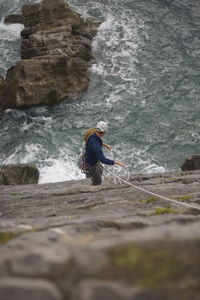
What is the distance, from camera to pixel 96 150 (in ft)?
37.1

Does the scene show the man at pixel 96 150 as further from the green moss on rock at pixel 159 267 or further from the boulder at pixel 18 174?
A: the boulder at pixel 18 174

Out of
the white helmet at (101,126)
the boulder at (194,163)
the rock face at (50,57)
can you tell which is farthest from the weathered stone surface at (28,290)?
the rock face at (50,57)

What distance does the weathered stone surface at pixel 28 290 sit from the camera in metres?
3.34

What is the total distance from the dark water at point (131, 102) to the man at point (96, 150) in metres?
10.1

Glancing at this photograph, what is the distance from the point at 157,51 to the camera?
32.4 metres

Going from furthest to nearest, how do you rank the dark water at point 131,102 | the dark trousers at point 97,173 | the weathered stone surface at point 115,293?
the dark water at point 131,102 < the dark trousers at point 97,173 < the weathered stone surface at point 115,293

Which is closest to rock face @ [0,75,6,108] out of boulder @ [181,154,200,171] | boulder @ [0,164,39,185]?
boulder @ [0,164,39,185]

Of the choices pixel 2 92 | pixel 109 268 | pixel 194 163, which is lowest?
pixel 109 268

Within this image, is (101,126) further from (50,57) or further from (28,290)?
(50,57)

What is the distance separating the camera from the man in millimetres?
11211

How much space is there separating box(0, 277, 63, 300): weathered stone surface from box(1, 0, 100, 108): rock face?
24846mm

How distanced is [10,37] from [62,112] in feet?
43.5

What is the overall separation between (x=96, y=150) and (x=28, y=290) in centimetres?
807

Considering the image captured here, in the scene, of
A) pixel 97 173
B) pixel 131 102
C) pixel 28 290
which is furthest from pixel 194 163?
pixel 28 290
